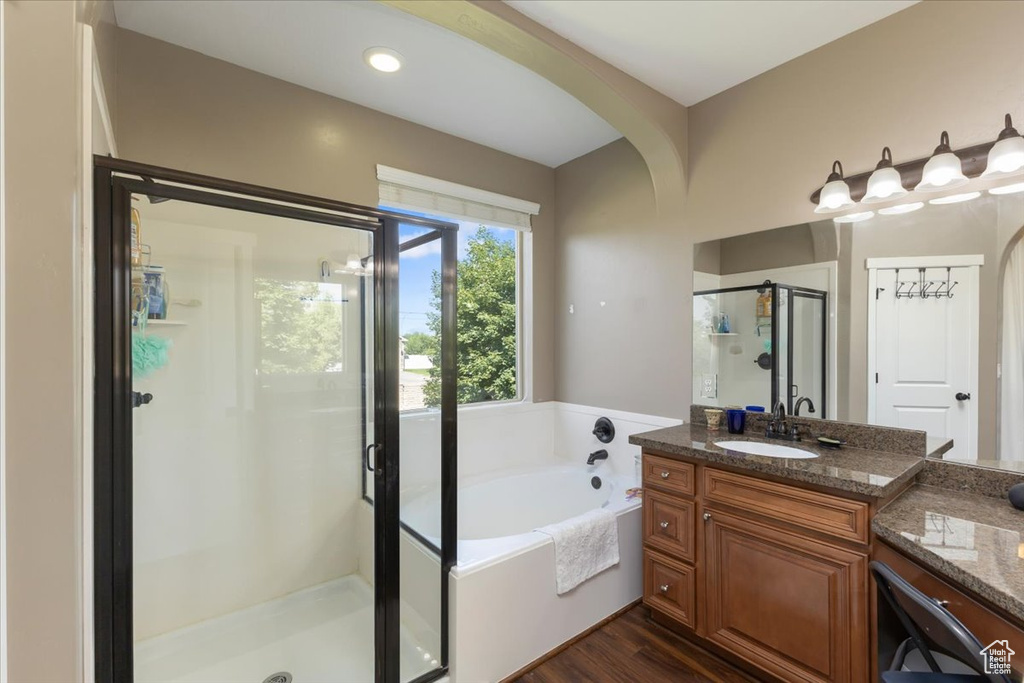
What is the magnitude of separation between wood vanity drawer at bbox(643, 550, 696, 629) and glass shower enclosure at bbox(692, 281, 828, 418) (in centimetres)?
90

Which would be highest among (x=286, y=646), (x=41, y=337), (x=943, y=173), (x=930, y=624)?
(x=943, y=173)

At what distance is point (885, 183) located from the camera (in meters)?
1.81

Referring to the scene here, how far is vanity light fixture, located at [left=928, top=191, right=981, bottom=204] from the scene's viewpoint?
5.56ft

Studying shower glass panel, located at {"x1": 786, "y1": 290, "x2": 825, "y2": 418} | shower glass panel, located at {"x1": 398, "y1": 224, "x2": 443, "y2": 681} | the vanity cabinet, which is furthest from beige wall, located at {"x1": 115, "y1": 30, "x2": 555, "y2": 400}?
the vanity cabinet

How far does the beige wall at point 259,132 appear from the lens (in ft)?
6.49

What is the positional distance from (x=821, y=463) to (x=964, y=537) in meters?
0.47

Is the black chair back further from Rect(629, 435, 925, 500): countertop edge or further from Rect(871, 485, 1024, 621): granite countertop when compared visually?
Rect(629, 435, 925, 500): countertop edge

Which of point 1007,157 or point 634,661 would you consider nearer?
point 1007,157

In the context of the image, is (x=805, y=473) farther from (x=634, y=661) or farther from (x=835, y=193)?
(x=835, y=193)

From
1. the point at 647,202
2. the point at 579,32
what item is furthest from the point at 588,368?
the point at 579,32

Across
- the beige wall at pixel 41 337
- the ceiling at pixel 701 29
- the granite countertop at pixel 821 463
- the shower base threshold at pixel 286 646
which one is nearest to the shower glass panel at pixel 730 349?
the granite countertop at pixel 821 463

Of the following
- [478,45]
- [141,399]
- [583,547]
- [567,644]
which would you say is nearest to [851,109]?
[478,45]

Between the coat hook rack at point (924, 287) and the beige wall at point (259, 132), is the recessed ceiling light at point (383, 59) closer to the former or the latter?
the beige wall at point (259, 132)

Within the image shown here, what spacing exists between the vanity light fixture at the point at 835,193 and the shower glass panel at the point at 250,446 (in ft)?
6.68
